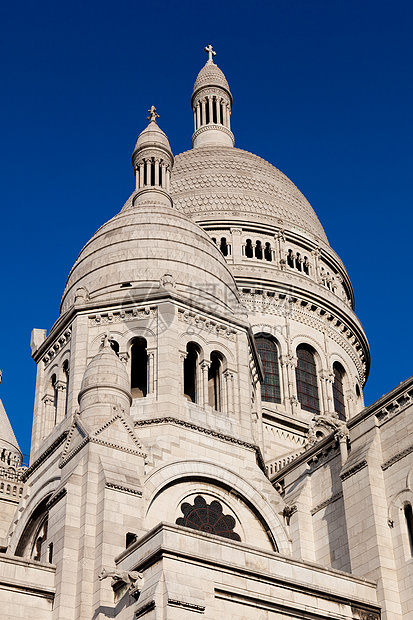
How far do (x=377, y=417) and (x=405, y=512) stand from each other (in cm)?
336

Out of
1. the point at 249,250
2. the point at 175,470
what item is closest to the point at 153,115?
the point at 249,250

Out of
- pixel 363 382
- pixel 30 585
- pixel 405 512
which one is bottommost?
pixel 30 585

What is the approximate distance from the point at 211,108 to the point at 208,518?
48.7m

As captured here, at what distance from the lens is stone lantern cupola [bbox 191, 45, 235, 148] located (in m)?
71.7

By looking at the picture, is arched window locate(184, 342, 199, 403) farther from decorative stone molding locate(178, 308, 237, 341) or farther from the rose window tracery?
the rose window tracery

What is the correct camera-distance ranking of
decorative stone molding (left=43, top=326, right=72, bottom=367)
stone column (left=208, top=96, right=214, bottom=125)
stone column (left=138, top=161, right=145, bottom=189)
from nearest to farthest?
decorative stone molding (left=43, top=326, right=72, bottom=367)
stone column (left=138, top=161, right=145, bottom=189)
stone column (left=208, top=96, right=214, bottom=125)

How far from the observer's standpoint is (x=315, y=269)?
5838 cm

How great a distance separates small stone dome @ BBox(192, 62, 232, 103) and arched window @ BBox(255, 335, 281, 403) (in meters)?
29.3

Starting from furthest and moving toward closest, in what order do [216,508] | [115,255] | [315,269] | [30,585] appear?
[315,269]
[115,255]
[216,508]
[30,585]

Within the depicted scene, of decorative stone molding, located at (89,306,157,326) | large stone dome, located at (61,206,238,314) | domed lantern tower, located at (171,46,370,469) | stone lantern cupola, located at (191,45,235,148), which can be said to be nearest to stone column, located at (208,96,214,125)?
stone lantern cupola, located at (191,45,235,148)

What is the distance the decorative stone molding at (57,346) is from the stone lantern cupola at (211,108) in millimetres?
37446

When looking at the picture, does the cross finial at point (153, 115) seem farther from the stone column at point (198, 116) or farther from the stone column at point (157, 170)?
the stone column at point (198, 116)

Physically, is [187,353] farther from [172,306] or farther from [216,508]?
[216,508]

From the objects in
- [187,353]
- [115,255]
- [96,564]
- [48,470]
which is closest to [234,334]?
[187,353]
